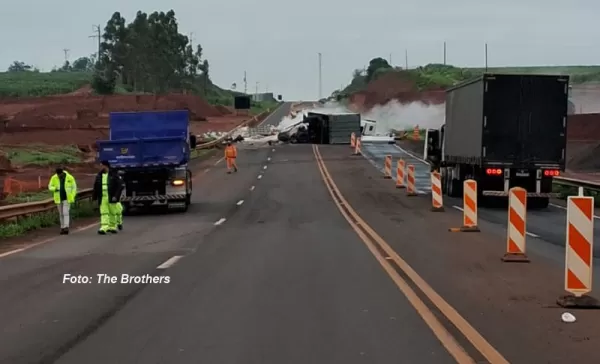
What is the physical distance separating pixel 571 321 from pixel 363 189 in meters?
29.8

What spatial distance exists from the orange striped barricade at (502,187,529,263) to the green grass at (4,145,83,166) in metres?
38.9

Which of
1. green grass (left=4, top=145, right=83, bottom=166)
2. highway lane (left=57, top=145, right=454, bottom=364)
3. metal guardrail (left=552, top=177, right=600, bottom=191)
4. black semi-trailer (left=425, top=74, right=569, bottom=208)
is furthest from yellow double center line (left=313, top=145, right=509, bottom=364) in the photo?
green grass (left=4, top=145, right=83, bottom=166)

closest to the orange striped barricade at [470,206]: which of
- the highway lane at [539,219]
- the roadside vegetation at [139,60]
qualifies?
the highway lane at [539,219]

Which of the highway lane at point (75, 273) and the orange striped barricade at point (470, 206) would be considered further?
the orange striped barricade at point (470, 206)

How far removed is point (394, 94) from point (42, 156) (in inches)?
3258

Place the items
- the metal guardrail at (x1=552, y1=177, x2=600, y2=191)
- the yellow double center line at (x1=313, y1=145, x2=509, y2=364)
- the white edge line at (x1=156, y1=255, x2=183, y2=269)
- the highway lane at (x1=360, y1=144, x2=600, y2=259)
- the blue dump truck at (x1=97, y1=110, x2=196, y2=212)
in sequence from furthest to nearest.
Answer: the metal guardrail at (x1=552, y1=177, x2=600, y2=191)
the blue dump truck at (x1=97, y1=110, x2=196, y2=212)
the highway lane at (x1=360, y1=144, x2=600, y2=259)
the white edge line at (x1=156, y1=255, x2=183, y2=269)
the yellow double center line at (x1=313, y1=145, x2=509, y2=364)

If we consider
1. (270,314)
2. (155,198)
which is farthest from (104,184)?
(270,314)

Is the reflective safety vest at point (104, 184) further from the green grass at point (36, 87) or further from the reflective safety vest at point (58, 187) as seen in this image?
the green grass at point (36, 87)

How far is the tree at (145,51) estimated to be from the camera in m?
138

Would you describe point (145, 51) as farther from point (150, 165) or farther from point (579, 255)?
point (579, 255)

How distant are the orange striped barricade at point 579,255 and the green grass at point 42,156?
43.0 metres

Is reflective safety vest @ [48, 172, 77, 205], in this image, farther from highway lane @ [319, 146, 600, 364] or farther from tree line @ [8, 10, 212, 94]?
tree line @ [8, 10, 212, 94]

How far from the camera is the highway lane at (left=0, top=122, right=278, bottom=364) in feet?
31.4

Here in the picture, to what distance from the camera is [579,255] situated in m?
11.4
